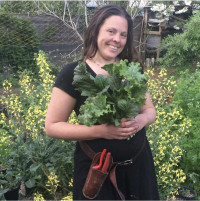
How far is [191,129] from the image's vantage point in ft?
12.0

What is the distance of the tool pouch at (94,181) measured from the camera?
1786 millimetres

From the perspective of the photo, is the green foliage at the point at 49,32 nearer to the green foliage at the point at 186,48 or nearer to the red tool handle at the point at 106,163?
the green foliage at the point at 186,48

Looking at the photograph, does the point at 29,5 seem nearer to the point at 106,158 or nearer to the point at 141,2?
the point at 141,2

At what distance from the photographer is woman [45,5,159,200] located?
1.79 metres

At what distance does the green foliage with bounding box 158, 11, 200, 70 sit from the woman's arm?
5.38 metres

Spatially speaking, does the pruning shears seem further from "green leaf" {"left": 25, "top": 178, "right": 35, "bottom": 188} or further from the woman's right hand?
"green leaf" {"left": 25, "top": 178, "right": 35, "bottom": 188}

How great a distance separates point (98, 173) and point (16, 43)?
17.7ft

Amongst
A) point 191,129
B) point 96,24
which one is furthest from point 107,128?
point 191,129

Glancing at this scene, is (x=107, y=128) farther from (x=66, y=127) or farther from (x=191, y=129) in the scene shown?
(x=191, y=129)

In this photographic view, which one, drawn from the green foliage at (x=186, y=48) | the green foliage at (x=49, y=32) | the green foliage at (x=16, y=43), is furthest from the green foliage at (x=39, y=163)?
the green foliage at (x=186, y=48)

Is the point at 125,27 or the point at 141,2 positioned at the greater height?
the point at 141,2

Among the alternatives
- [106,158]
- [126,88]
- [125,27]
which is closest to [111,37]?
[125,27]

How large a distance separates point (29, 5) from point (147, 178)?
264 inches

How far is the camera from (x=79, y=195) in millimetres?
1921
